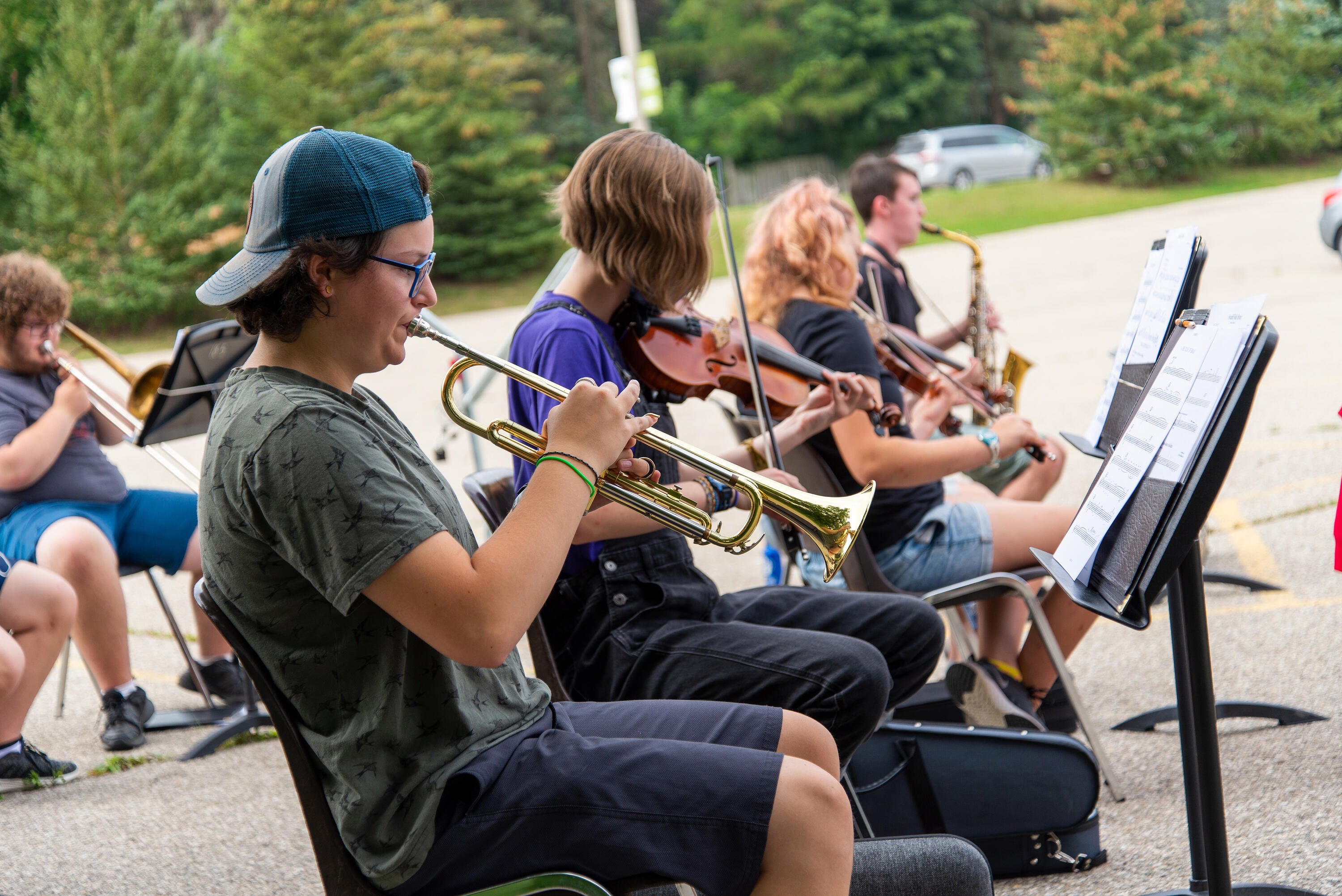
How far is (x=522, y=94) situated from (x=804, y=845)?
2660 cm

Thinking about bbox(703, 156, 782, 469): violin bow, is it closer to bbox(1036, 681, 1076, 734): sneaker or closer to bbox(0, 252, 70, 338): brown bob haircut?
bbox(1036, 681, 1076, 734): sneaker

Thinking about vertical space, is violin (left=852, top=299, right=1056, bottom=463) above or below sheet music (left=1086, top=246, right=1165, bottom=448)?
below

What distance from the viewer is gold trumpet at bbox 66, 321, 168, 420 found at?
3.94 m

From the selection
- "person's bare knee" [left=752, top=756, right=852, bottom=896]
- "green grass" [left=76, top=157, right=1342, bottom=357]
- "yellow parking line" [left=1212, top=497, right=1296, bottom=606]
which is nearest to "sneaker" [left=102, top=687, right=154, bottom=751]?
"person's bare knee" [left=752, top=756, right=852, bottom=896]

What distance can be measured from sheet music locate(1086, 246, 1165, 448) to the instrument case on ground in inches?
26.6

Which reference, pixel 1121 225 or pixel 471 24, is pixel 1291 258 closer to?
pixel 1121 225

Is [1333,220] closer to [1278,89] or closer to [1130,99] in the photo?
[1130,99]

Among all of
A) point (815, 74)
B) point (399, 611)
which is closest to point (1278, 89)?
point (815, 74)

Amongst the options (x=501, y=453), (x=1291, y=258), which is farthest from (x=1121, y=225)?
(x=501, y=453)

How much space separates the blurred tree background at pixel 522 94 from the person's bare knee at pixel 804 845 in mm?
10426

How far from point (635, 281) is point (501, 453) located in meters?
5.58

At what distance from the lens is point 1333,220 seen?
1072cm

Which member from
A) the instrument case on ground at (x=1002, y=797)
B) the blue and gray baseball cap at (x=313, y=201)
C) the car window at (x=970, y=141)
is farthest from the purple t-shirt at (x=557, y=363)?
the car window at (x=970, y=141)

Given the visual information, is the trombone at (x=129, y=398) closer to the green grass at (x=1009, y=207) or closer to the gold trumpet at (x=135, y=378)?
the gold trumpet at (x=135, y=378)
